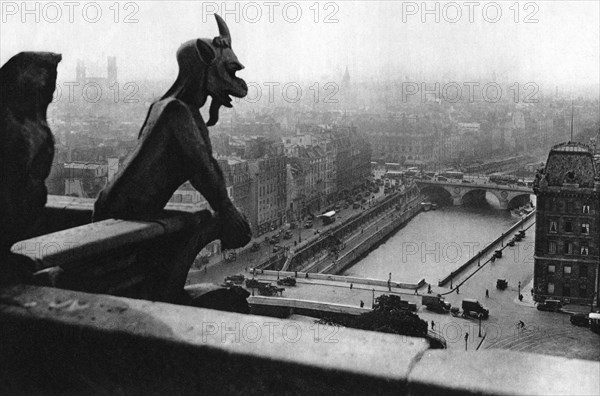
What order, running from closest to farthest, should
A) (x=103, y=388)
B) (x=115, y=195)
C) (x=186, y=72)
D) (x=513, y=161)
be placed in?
(x=103, y=388) → (x=115, y=195) → (x=186, y=72) → (x=513, y=161)

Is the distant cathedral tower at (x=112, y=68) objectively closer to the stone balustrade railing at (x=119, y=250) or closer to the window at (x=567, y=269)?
the window at (x=567, y=269)

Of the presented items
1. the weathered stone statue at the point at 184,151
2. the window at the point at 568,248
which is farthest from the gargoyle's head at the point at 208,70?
the window at the point at 568,248

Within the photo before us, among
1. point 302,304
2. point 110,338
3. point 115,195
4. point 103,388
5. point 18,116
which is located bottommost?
point 302,304

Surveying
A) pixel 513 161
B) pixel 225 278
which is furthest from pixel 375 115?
pixel 225 278

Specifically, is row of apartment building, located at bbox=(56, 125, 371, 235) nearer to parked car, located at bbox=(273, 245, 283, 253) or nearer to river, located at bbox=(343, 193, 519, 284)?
parked car, located at bbox=(273, 245, 283, 253)

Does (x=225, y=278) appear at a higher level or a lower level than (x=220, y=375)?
lower

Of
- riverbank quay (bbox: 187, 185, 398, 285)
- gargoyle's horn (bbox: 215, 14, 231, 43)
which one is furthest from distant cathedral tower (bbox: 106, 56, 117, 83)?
gargoyle's horn (bbox: 215, 14, 231, 43)

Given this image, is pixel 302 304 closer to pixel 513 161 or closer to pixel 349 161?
pixel 349 161
